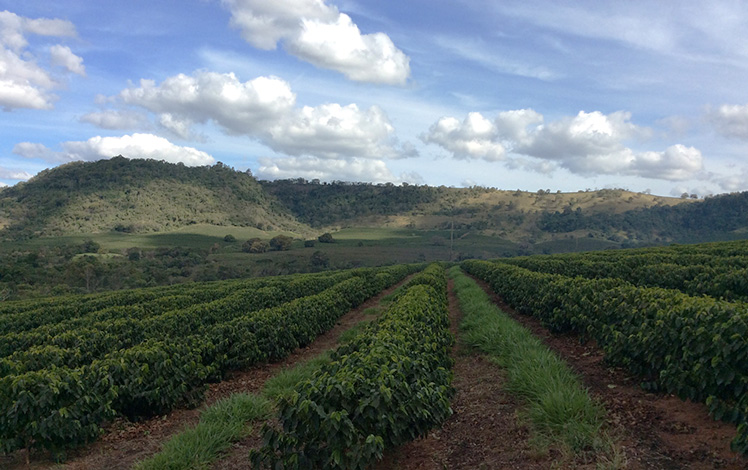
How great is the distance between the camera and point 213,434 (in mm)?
5637

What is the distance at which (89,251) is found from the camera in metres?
64.0

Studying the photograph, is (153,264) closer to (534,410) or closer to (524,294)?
(524,294)

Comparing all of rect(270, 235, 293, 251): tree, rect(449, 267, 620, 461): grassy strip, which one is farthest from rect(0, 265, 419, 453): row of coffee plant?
rect(270, 235, 293, 251): tree

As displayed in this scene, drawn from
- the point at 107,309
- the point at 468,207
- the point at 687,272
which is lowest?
the point at 107,309

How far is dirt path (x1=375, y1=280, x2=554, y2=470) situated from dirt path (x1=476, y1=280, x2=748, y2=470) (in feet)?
3.28

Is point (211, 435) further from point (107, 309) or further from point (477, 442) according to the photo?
point (107, 309)

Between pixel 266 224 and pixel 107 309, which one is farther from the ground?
pixel 266 224

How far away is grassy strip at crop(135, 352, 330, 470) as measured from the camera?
4930 millimetres

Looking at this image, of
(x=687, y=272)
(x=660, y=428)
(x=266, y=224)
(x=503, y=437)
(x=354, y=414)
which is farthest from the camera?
(x=266, y=224)

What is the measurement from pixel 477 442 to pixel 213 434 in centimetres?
333

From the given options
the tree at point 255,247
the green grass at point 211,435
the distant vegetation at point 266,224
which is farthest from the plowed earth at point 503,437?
the tree at point 255,247

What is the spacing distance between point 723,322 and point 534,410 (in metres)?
2.29

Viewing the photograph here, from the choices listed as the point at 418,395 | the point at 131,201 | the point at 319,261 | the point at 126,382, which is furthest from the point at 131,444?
the point at 131,201

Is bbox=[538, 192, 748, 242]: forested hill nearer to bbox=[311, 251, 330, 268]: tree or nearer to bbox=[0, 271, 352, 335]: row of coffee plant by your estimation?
bbox=[311, 251, 330, 268]: tree
